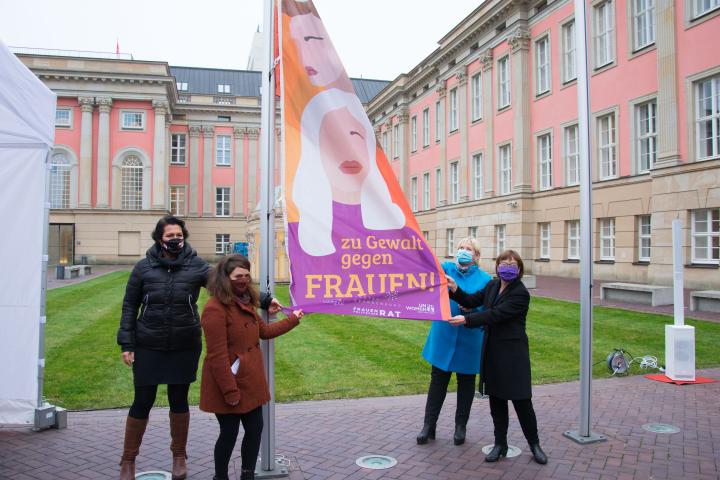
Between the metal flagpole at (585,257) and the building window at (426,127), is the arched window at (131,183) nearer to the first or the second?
the building window at (426,127)

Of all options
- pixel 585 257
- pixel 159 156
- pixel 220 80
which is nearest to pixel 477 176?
pixel 159 156

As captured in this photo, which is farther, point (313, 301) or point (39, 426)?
point (39, 426)

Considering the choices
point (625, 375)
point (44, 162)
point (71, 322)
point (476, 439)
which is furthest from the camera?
point (71, 322)

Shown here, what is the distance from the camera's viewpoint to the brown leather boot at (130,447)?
15.4ft

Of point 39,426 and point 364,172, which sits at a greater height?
point 364,172

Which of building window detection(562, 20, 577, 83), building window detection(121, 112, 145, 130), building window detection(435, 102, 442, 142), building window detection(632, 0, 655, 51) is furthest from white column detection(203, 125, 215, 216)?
building window detection(632, 0, 655, 51)

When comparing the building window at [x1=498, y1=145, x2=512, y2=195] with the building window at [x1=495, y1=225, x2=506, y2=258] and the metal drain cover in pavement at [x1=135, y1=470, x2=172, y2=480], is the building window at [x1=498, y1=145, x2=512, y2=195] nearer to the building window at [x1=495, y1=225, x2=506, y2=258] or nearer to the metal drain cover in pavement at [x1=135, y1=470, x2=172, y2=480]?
the building window at [x1=495, y1=225, x2=506, y2=258]

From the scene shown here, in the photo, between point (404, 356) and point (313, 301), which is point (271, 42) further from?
point (404, 356)

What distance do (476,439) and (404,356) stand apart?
14.9 feet

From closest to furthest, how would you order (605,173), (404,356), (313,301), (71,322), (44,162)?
1. (313,301)
2. (44,162)
3. (404,356)
4. (71,322)
5. (605,173)

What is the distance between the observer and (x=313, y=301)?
4.61 meters

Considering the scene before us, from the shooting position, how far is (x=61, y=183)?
49.8 metres

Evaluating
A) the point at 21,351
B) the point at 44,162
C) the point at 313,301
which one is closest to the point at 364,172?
the point at 313,301

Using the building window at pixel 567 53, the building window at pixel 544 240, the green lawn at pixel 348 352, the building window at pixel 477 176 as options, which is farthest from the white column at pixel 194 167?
the green lawn at pixel 348 352
